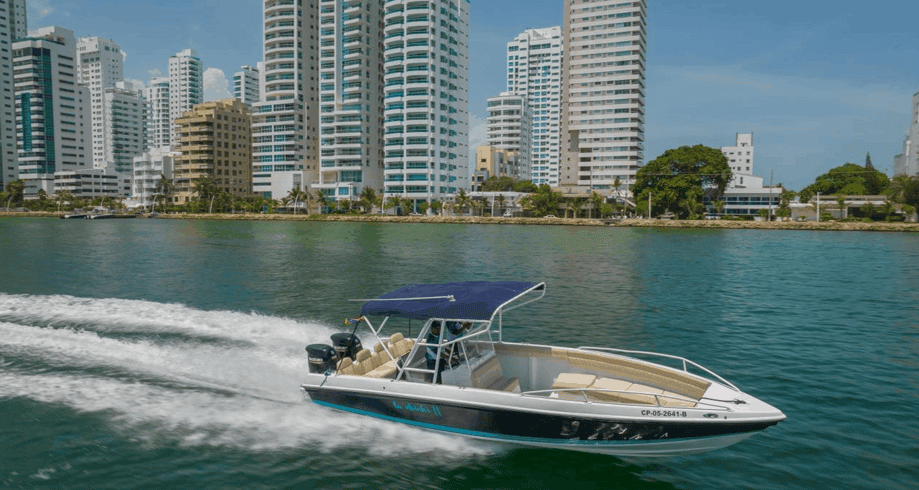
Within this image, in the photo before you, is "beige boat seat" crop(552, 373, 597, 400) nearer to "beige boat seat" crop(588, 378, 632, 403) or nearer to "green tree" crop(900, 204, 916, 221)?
"beige boat seat" crop(588, 378, 632, 403)

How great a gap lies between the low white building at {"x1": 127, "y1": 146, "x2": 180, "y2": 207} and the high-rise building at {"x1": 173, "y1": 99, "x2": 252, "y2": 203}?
13.9 ft

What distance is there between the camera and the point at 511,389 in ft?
41.4

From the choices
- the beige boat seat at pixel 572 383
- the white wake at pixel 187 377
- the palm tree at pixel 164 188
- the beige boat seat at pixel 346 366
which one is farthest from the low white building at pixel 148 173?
the beige boat seat at pixel 572 383

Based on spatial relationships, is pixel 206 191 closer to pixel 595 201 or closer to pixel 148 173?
pixel 148 173

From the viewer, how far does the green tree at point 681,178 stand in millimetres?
116188

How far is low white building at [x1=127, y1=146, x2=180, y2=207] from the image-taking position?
180 meters

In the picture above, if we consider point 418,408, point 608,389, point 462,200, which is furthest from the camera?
point 462,200

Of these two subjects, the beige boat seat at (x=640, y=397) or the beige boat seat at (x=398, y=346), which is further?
the beige boat seat at (x=398, y=346)

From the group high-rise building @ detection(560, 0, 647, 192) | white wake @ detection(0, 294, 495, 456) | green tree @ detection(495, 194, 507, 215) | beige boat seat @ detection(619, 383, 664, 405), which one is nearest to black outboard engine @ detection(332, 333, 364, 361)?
white wake @ detection(0, 294, 495, 456)

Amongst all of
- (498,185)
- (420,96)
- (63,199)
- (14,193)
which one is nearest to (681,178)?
(498,185)

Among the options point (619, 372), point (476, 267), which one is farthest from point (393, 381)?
point (476, 267)

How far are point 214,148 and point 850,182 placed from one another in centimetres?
16373

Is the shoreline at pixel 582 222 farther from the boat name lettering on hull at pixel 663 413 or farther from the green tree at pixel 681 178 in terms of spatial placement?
the boat name lettering on hull at pixel 663 413

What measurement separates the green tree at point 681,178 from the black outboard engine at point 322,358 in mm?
111161
